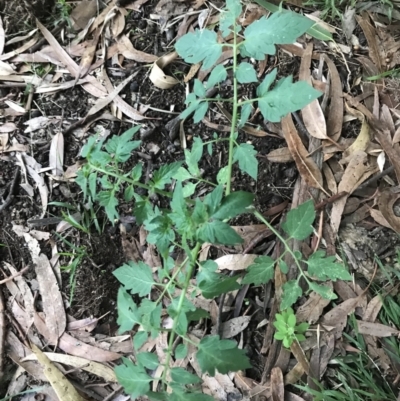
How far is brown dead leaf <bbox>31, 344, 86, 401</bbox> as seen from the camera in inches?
59.8

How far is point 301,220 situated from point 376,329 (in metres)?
0.43

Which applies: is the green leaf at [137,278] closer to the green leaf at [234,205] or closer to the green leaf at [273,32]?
the green leaf at [234,205]

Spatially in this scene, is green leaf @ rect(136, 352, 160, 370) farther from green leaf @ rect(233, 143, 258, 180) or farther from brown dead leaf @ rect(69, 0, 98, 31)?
brown dead leaf @ rect(69, 0, 98, 31)

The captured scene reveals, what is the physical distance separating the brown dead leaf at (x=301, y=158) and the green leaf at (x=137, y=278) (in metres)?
0.60

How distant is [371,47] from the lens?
1608mm

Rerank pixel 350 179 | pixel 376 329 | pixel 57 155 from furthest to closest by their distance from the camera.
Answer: pixel 57 155
pixel 350 179
pixel 376 329

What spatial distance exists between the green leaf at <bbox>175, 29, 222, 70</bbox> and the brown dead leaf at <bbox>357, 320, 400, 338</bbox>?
83cm

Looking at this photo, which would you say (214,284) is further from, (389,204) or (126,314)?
(389,204)

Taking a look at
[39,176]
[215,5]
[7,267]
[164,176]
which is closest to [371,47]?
[215,5]

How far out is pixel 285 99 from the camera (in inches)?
44.1

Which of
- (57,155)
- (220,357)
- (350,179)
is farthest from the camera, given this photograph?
(57,155)

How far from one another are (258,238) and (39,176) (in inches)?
30.6

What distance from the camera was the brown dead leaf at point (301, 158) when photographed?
152 centimetres

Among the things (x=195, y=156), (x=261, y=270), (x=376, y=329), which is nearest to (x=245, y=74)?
(x=195, y=156)
